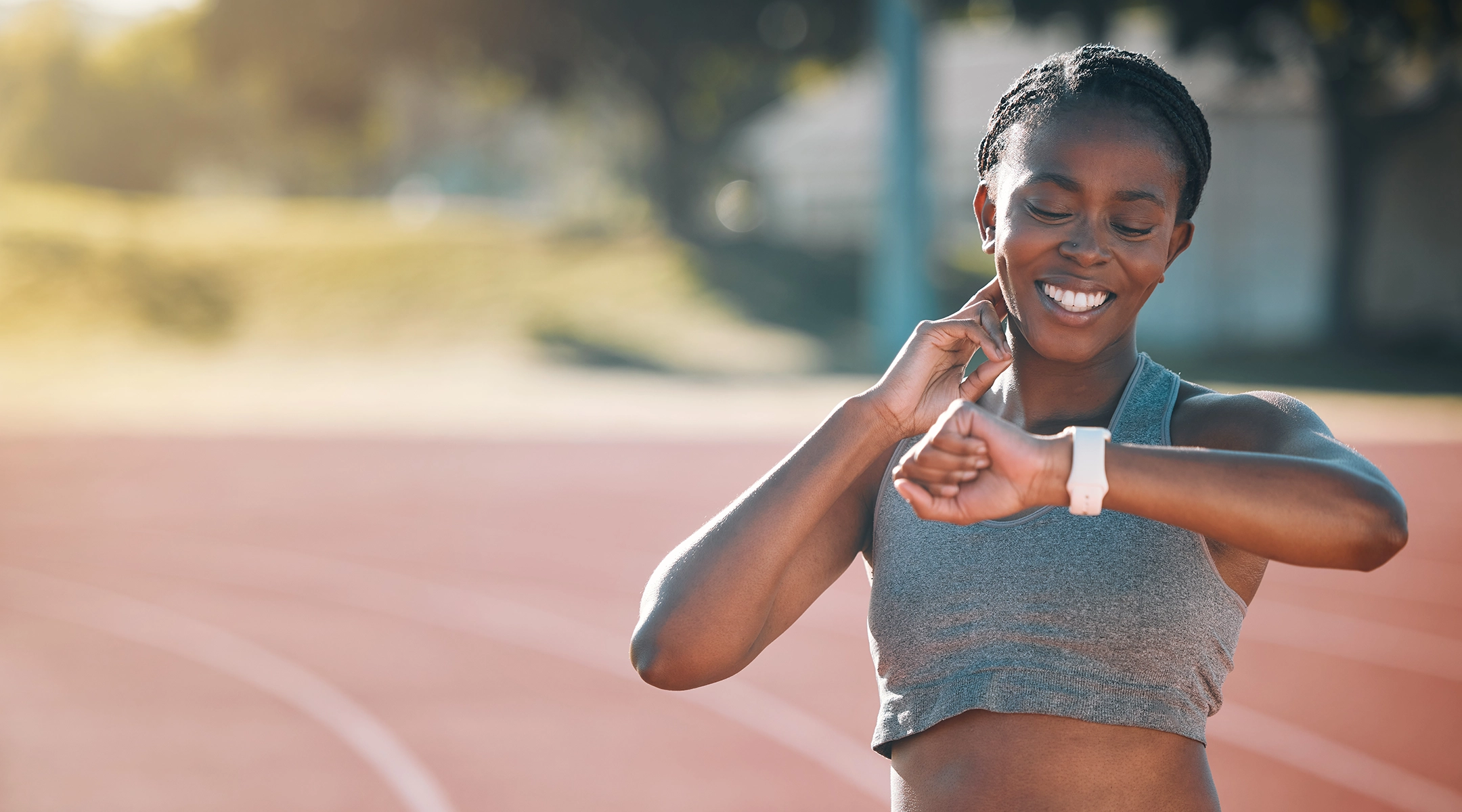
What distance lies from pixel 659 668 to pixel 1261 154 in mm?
24801

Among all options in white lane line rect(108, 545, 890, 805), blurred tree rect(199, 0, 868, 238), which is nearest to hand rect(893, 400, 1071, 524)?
white lane line rect(108, 545, 890, 805)

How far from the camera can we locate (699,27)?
91.4 feet

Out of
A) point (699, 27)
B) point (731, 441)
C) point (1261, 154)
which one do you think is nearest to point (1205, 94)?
point (1261, 154)

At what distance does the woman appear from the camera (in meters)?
1.62

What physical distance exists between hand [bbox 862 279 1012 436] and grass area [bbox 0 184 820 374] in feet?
68.6

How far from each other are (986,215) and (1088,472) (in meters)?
0.58

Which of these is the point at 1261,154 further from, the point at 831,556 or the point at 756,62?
the point at 831,556

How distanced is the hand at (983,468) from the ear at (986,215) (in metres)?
0.46

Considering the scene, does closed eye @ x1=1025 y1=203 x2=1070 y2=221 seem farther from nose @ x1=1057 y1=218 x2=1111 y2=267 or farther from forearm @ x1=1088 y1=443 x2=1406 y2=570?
forearm @ x1=1088 y1=443 x2=1406 y2=570

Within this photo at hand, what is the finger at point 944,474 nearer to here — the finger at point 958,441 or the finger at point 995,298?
the finger at point 958,441

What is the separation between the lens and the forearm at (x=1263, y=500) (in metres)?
1.59

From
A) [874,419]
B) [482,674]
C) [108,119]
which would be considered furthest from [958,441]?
[108,119]

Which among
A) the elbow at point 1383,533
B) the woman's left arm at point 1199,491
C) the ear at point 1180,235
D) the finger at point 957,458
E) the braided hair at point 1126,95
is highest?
the braided hair at point 1126,95

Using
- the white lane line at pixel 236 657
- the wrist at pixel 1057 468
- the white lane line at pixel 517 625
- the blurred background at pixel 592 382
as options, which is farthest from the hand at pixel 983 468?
the white lane line at pixel 236 657
